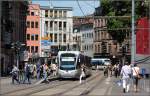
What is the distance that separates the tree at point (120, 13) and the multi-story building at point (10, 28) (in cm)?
1139

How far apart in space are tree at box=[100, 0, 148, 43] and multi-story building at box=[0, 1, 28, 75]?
37.4 feet

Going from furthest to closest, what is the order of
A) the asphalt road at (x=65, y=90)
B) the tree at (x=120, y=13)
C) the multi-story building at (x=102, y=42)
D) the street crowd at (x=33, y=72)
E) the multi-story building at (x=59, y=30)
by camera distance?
the multi-story building at (x=102, y=42) < the multi-story building at (x=59, y=30) < the tree at (x=120, y=13) < the street crowd at (x=33, y=72) < the asphalt road at (x=65, y=90)

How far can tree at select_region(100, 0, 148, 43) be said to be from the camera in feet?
202

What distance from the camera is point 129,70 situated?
32.7 m

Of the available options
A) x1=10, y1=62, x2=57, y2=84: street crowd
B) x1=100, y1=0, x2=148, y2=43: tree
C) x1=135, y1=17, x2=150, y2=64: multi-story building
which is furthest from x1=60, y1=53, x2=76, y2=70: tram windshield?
x1=135, y1=17, x2=150, y2=64: multi-story building

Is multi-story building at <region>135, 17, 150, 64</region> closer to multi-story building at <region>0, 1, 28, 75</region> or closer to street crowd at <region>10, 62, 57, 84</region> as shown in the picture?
street crowd at <region>10, 62, 57, 84</region>

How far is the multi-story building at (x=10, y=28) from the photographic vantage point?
71.5 meters

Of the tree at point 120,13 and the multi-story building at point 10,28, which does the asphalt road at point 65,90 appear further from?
the multi-story building at point 10,28

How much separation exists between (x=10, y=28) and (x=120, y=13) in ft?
58.9

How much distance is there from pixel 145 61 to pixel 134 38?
2.02 m

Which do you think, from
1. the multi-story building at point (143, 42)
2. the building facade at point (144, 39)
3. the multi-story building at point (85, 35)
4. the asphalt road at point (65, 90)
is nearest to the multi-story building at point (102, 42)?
the multi-story building at point (85, 35)

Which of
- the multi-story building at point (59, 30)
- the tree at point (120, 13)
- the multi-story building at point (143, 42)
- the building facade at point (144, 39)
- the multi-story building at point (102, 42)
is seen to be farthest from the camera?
the multi-story building at point (102, 42)

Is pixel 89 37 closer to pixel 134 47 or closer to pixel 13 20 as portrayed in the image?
pixel 13 20

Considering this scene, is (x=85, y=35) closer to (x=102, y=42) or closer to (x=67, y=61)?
(x=102, y=42)
